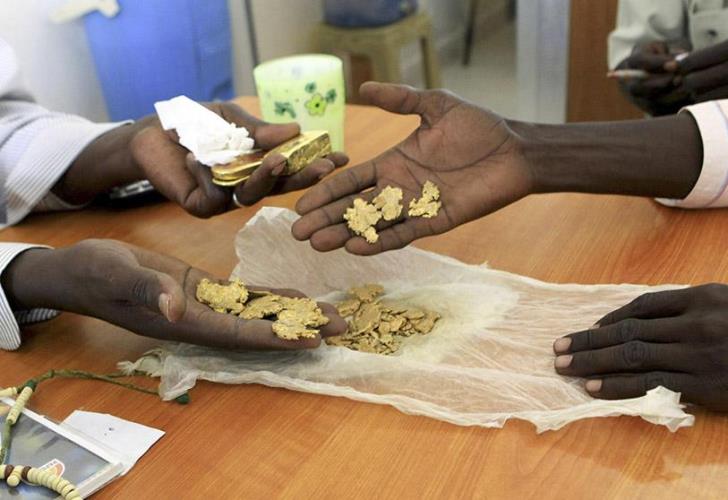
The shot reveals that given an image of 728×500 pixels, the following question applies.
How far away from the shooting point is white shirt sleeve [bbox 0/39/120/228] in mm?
1084

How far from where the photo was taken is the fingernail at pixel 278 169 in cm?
84

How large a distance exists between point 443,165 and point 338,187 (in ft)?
0.48

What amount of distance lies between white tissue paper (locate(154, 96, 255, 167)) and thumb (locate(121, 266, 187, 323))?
21 cm

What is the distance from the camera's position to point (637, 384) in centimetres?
64

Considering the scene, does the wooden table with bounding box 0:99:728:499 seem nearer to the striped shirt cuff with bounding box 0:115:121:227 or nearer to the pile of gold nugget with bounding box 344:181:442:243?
the pile of gold nugget with bounding box 344:181:442:243

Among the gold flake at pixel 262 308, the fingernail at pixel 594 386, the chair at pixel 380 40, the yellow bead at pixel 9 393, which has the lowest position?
the chair at pixel 380 40

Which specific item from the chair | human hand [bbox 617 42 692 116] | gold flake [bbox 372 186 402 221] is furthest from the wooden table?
the chair

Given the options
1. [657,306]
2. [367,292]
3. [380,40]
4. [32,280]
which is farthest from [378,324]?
[380,40]

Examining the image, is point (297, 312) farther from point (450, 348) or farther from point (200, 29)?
point (200, 29)

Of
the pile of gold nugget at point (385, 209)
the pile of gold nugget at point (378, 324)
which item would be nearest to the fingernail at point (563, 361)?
the pile of gold nugget at point (378, 324)

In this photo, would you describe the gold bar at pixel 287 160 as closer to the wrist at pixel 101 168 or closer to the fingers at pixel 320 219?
the fingers at pixel 320 219

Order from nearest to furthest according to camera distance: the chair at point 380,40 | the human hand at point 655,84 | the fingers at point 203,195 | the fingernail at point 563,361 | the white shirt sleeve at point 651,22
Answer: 1. the fingernail at point 563,361
2. the fingers at point 203,195
3. the human hand at point 655,84
4. the white shirt sleeve at point 651,22
5. the chair at point 380,40

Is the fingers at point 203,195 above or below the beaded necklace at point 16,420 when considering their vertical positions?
above

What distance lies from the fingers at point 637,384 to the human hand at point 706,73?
0.69 m
